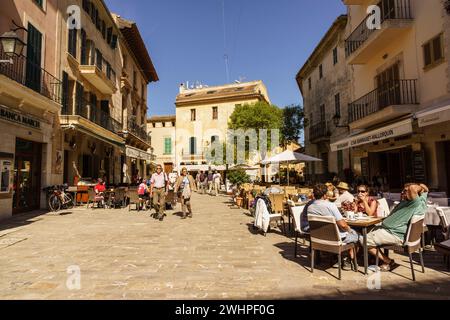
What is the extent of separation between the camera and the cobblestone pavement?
367cm

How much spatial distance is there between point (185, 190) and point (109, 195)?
5216 millimetres

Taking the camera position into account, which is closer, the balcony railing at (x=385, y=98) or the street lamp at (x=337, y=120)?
the balcony railing at (x=385, y=98)

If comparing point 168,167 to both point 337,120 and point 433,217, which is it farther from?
point 433,217

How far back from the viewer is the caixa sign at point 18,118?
941 centimetres

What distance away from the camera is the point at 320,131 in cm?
2111

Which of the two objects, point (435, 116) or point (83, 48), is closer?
point (435, 116)

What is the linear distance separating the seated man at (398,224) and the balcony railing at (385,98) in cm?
852

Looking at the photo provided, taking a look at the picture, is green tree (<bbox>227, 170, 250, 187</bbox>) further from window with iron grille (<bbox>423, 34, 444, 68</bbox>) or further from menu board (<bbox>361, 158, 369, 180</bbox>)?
window with iron grille (<bbox>423, 34, 444, 68</bbox>)

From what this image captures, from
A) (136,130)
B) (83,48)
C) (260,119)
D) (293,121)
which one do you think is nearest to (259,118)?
(260,119)

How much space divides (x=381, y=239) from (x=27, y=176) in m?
12.3

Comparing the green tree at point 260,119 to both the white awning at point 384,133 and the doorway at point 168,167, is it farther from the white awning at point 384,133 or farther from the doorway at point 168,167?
the doorway at point 168,167

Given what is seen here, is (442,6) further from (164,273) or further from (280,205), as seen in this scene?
(164,273)

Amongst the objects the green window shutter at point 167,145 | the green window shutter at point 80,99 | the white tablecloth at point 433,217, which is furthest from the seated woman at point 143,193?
the green window shutter at point 167,145

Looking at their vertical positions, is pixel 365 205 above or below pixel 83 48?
below
